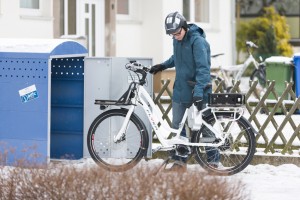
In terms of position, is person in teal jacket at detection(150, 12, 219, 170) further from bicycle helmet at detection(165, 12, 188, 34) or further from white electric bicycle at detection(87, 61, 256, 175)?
white electric bicycle at detection(87, 61, 256, 175)

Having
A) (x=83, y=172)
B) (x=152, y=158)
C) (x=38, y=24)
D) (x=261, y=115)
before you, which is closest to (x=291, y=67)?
(x=261, y=115)

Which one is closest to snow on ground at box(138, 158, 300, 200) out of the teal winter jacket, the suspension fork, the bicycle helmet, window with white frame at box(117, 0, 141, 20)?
the suspension fork

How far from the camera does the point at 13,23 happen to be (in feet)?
60.9

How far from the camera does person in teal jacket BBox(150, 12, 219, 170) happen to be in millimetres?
10367

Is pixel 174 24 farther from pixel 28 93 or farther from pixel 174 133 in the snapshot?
pixel 28 93

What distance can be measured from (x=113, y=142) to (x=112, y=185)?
340cm

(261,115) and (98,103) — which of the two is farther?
(261,115)

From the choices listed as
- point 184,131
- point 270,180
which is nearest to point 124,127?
point 184,131

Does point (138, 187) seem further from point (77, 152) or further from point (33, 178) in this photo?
point (77, 152)

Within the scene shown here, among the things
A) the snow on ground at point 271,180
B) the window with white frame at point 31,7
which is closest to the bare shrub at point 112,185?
the snow on ground at point 271,180

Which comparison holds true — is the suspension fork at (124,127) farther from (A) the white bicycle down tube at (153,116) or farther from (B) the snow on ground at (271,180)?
(B) the snow on ground at (271,180)

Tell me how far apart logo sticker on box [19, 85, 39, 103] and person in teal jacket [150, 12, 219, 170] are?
51.0 inches

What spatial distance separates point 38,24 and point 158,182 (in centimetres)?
1226

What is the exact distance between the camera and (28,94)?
1066 centimetres
